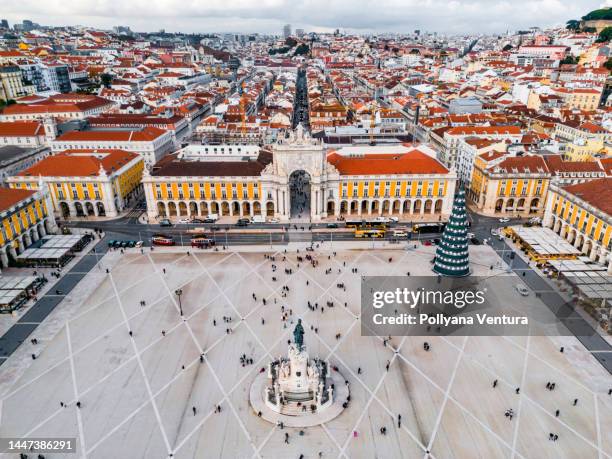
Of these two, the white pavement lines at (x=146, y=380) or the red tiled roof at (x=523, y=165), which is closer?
the white pavement lines at (x=146, y=380)

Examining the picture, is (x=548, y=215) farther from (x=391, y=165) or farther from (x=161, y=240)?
(x=161, y=240)

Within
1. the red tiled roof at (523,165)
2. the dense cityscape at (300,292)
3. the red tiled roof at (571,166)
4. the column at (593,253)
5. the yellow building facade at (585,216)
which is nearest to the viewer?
the dense cityscape at (300,292)

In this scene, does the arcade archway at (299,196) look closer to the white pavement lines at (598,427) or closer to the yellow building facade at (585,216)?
the yellow building facade at (585,216)

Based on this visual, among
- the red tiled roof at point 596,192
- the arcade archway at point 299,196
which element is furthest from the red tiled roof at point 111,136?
the red tiled roof at point 596,192

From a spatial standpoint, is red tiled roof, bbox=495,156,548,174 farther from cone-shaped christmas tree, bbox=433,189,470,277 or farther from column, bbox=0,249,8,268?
column, bbox=0,249,8,268

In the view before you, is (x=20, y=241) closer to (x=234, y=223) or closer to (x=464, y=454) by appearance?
(x=234, y=223)

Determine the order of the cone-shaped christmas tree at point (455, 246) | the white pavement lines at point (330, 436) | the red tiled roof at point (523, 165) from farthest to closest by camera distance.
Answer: the red tiled roof at point (523, 165)
the cone-shaped christmas tree at point (455, 246)
the white pavement lines at point (330, 436)
